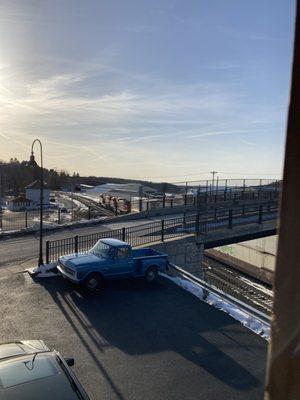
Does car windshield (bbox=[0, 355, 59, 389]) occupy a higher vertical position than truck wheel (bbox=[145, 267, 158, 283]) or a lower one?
higher

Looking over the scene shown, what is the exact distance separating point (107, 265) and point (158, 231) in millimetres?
9253

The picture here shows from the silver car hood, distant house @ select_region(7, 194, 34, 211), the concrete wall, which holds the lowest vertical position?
the concrete wall

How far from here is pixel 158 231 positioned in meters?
24.4

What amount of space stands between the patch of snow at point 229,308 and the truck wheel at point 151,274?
2.40 ft

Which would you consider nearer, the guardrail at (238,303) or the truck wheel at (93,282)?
the guardrail at (238,303)

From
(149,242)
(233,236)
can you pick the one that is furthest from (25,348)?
(233,236)

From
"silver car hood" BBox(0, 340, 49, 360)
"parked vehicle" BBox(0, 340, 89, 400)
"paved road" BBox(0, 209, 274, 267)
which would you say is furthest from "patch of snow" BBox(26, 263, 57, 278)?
"parked vehicle" BBox(0, 340, 89, 400)

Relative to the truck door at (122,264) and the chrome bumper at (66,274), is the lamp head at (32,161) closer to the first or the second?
the chrome bumper at (66,274)

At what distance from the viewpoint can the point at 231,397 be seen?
8.21 metres

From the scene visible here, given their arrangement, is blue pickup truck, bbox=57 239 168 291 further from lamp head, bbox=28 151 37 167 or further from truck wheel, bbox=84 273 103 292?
lamp head, bbox=28 151 37 167

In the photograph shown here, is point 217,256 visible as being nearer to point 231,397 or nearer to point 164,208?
point 164,208

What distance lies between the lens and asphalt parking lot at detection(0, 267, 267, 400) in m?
8.62

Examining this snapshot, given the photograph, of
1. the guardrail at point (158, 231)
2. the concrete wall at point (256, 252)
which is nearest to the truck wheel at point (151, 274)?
the guardrail at point (158, 231)

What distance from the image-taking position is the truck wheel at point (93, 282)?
48.3 ft
